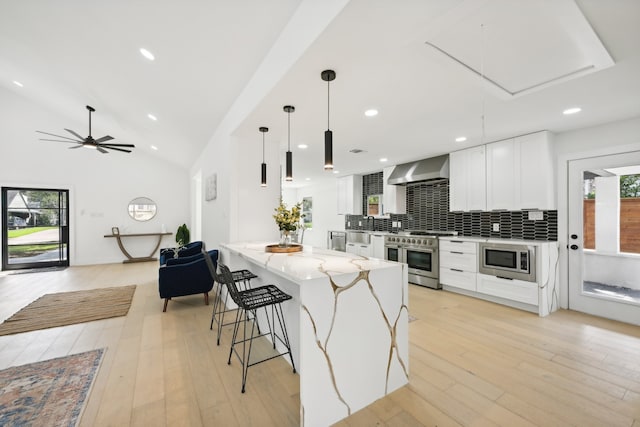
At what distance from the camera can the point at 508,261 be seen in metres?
3.77

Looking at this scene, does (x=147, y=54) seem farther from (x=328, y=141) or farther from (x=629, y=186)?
(x=629, y=186)

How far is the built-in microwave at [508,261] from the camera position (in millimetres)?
3543

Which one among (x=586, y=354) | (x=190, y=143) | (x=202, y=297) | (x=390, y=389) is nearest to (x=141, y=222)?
(x=190, y=143)

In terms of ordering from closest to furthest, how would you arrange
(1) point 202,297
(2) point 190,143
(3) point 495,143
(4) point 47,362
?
(4) point 47,362 < (3) point 495,143 < (1) point 202,297 < (2) point 190,143

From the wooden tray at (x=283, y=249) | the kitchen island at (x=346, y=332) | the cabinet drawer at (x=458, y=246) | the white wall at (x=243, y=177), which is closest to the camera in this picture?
the kitchen island at (x=346, y=332)

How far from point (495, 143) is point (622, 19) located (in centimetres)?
261

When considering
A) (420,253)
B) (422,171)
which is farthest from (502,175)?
(420,253)

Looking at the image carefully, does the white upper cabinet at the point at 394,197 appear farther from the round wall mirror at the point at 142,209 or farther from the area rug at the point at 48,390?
the round wall mirror at the point at 142,209

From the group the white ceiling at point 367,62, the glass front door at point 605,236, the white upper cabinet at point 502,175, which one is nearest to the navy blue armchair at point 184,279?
the white ceiling at point 367,62

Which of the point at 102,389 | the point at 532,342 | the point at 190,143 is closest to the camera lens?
the point at 102,389

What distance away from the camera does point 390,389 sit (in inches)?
75.7

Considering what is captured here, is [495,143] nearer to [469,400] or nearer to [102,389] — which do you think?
[469,400]

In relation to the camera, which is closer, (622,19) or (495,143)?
(622,19)

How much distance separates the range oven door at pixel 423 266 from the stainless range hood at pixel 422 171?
1.31m
